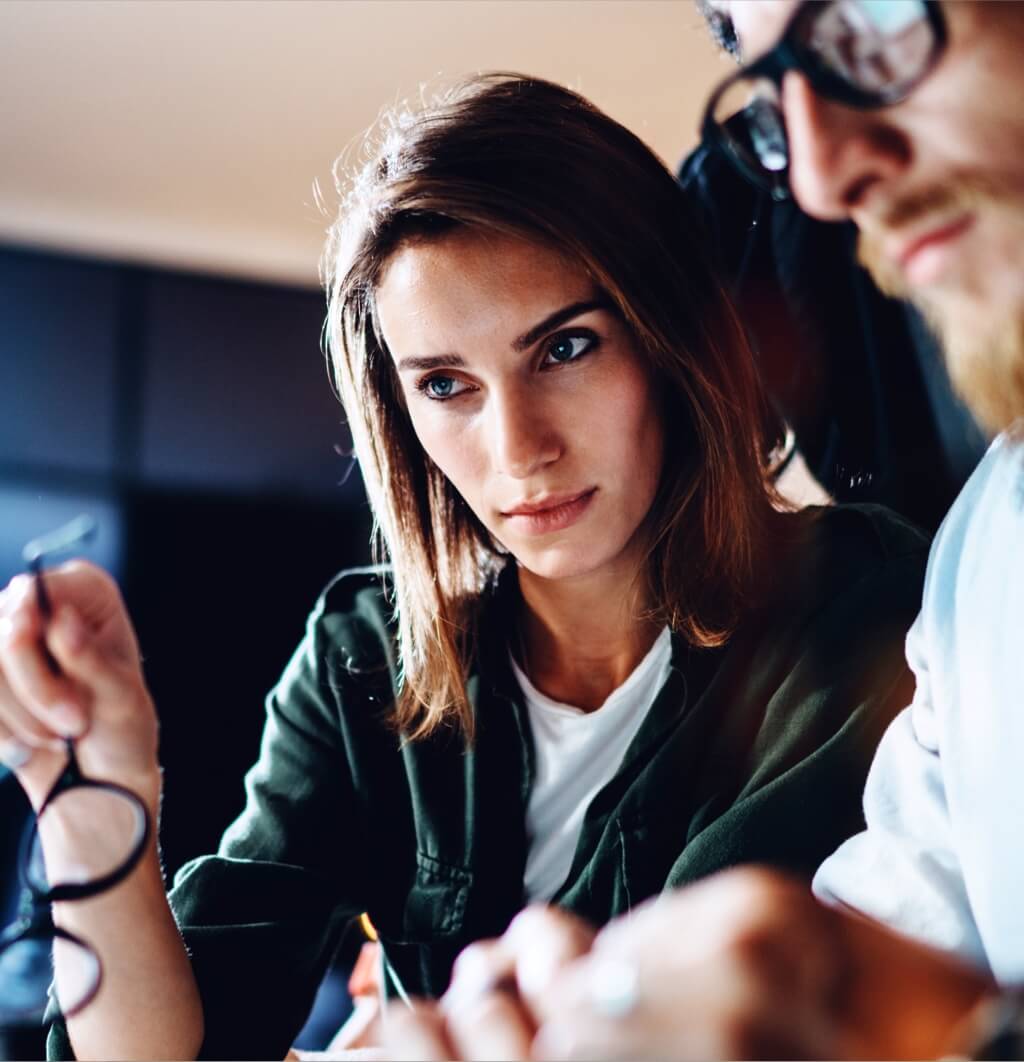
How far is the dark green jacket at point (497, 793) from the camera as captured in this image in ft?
2.96

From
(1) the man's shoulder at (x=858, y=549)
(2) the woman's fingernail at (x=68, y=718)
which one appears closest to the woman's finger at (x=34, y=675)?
(2) the woman's fingernail at (x=68, y=718)

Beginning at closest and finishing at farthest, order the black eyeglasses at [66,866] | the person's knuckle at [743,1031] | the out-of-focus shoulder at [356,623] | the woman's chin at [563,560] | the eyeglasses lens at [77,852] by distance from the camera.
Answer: the person's knuckle at [743,1031] < the black eyeglasses at [66,866] < the eyeglasses lens at [77,852] < the woman's chin at [563,560] < the out-of-focus shoulder at [356,623]

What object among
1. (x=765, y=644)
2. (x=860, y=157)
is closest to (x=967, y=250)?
(x=860, y=157)

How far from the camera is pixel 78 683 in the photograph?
69 centimetres

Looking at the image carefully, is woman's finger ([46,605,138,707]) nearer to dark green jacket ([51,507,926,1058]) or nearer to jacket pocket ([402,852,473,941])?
dark green jacket ([51,507,926,1058])

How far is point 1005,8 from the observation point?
0.54m

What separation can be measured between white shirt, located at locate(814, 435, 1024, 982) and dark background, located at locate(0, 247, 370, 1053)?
1676mm

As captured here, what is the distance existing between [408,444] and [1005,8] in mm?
714

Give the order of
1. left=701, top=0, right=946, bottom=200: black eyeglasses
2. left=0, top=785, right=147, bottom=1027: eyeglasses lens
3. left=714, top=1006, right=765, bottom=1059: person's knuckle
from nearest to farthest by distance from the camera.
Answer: left=714, top=1006, right=765, bottom=1059: person's knuckle
left=701, top=0, right=946, bottom=200: black eyeglasses
left=0, top=785, right=147, bottom=1027: eyeglasses lens

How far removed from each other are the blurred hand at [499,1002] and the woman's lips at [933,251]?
0.37 metres

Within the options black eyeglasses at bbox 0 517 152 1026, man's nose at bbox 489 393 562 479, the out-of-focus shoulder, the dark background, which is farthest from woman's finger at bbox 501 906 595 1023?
the dark background

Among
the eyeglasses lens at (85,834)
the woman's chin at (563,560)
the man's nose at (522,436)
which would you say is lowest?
the eyeglasses lens at (85,834)

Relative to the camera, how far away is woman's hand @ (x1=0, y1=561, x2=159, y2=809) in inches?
→ 26.5

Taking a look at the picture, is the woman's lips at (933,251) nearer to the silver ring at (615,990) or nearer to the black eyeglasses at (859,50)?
the black eyeglasses at (859,50)
